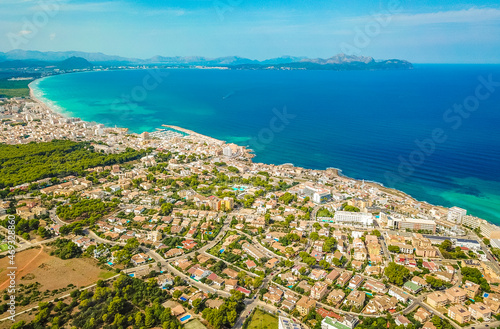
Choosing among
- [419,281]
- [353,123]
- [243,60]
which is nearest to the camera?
[419,281]

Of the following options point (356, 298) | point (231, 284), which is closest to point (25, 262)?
point (231, 284)

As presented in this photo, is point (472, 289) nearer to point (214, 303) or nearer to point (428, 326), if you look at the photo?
point (428, 326)

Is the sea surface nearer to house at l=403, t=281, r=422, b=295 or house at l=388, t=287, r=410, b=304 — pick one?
house at l=403, t=281, r=422, b=295

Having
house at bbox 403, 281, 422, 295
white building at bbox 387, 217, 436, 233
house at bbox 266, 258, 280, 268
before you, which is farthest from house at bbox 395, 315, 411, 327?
white building at bbox 387, 217, 436, 233

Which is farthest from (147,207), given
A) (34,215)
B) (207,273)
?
(207,273)

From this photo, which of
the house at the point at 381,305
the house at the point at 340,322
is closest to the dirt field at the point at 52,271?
the house at the point at 340,322

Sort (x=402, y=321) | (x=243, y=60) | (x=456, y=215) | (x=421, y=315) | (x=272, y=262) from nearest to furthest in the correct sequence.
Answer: (x=402, y=321) < (x=421, y=315) < (x=272, y=262) < (x=456, y=215) < (x=243, y=60)

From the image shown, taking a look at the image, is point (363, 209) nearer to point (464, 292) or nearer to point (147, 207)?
point (464, 292)

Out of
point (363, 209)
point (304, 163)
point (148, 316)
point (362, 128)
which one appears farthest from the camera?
point (362, 128)
